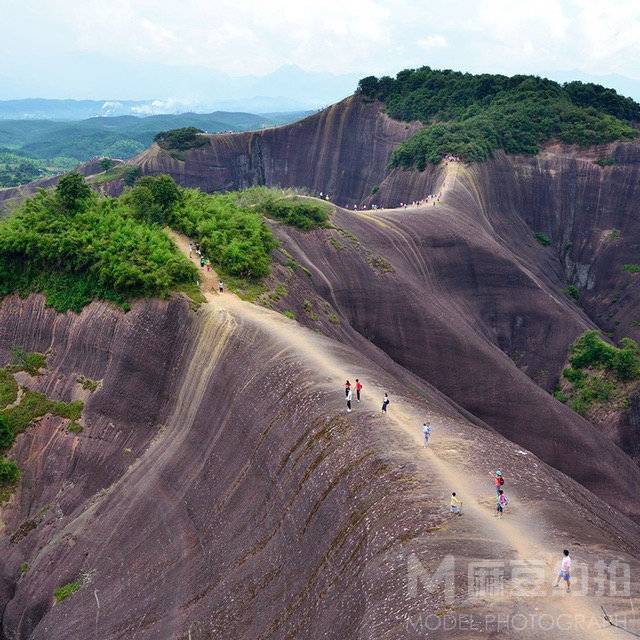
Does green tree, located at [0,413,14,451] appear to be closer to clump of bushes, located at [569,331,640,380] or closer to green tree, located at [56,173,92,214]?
green tree, located at [56,173,92,214]

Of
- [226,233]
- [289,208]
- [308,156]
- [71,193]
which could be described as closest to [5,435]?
[71,193]

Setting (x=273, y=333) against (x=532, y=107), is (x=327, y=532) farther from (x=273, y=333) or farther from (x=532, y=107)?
(x=532, y=107)

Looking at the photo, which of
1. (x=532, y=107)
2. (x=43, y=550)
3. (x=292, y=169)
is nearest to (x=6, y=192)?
(x=292, y=169)

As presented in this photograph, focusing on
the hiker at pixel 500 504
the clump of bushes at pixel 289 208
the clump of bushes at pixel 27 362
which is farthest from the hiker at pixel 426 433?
the clump of bushes at pixel 289 208

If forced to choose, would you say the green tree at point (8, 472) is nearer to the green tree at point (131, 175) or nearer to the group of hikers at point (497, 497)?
the group of hikers at point (497, 497)

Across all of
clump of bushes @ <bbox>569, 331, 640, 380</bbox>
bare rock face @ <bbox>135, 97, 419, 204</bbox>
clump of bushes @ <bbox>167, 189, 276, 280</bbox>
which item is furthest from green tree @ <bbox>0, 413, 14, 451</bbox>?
bare rock face @ <bbox>135, 97, 419, 204</bbox>

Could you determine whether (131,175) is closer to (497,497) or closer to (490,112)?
(490,112)
